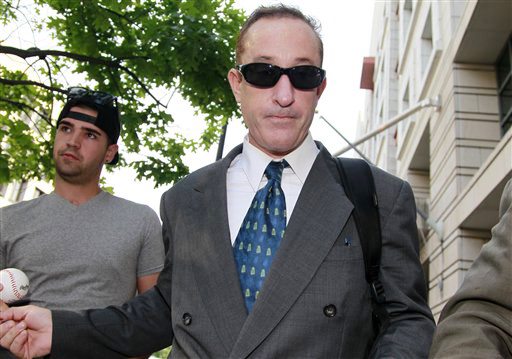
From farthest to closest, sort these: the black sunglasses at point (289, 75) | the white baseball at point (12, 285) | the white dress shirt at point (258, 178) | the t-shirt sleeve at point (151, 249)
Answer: the t-shirt sleeve at point (151, 249), the white baseball at point (12, 285), the white dress shirt at point (258, 178), the black sunglasses at point (289, 75)

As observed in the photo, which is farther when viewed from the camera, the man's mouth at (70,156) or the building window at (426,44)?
the building window at (426,44)

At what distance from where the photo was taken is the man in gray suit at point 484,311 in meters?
1.27

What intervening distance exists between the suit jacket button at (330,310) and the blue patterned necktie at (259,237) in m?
0.29

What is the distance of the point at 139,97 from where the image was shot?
9.81 m

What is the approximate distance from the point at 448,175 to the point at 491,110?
1.95 meters

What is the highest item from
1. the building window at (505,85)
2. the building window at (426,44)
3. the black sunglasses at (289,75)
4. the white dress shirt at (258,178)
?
the building window at (426,44)

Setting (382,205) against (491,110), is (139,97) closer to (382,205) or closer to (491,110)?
(382,205)

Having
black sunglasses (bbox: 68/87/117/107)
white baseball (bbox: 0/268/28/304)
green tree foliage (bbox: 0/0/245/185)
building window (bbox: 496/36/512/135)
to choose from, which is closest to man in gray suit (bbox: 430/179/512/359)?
white baseball (bbox: 0/268/28/304)

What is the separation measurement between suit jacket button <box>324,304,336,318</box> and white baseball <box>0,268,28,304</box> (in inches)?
70.5

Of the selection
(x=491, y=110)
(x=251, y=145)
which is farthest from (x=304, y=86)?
(x=491, y=110)

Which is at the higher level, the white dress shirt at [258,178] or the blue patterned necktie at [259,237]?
the white dress shirt at [258,178]

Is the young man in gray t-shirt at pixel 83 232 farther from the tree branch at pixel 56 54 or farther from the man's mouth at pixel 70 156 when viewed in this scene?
the tree branch at pixel 56 54

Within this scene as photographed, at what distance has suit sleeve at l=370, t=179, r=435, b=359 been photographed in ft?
6.64

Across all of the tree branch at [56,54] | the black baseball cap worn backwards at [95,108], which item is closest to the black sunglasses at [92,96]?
the black baseball cap worn backwards at [95,108]
